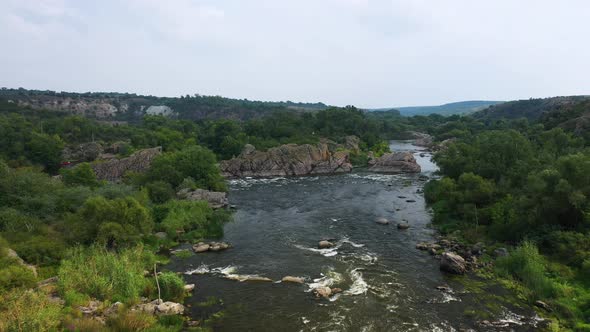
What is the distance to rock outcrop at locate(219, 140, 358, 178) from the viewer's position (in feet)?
Result: 241

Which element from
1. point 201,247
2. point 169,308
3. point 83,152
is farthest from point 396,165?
point 83,152

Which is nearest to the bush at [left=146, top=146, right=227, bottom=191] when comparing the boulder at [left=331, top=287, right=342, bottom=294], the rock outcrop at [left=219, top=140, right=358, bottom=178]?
the rock outcrop at [left=219, top=140, right=358, bottom=178]

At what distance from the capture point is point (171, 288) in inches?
919

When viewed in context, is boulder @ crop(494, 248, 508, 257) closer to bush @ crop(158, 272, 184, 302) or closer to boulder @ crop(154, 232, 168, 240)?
bush @ crop(158, 272, 184, 302)

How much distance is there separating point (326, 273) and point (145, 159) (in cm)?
5279

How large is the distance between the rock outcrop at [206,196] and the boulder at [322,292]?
2492 cm

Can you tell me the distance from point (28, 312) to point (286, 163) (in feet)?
195

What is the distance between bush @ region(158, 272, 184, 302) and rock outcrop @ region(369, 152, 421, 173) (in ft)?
188

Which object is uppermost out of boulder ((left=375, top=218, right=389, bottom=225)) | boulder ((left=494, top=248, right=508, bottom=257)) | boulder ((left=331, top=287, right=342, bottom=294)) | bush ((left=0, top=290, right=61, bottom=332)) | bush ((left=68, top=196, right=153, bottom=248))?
bush ((left=68, top=196, right=153, bottom=248))

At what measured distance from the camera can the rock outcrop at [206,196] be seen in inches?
1828

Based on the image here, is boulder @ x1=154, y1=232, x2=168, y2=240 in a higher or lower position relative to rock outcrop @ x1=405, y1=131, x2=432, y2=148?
lower

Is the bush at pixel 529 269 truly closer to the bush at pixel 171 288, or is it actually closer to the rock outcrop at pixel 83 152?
the bush at pixel 171 288

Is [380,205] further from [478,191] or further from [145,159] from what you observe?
[145,159]

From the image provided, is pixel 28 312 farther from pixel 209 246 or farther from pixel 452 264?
A: pixel 452 264
